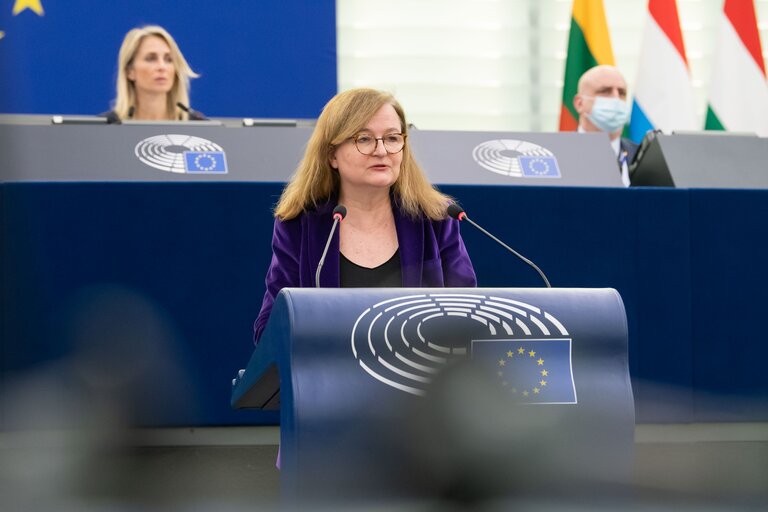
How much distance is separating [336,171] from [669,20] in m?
4.29

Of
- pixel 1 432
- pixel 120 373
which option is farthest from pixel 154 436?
pixel 1 432

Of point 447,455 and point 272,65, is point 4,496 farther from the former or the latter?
point 272,65

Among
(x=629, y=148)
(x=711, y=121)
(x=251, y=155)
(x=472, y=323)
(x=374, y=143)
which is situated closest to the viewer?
(x=472, y=323)

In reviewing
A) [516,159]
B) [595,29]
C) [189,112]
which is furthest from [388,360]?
[595,29]

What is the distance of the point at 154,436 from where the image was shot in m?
0.55

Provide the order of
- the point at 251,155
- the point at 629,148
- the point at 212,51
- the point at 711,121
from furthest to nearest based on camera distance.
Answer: the point at 711,121, the point at 212,51, the point at 629,148, the point at 251,155

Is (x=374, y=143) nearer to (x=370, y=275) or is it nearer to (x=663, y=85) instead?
(x=370, y=275)

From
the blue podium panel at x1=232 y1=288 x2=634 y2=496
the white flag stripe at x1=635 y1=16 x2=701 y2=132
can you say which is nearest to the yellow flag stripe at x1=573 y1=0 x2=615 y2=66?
the white flag stripe at x1=635 y1=16 x2=701 y2=132

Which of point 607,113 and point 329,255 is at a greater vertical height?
point 607,113

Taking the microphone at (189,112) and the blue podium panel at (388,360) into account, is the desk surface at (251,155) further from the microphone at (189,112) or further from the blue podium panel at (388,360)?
the blue podium panel at (388,360)

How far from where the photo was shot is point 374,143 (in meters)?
1.92

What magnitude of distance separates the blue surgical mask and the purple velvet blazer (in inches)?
112

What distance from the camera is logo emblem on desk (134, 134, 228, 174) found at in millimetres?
3330

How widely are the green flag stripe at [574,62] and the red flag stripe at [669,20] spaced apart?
1.30 feet
